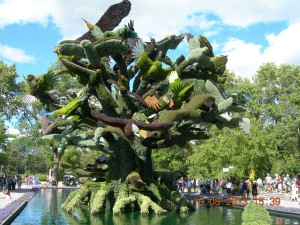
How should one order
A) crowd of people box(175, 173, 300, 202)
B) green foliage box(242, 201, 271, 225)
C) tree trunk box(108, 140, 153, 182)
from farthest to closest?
crowd of people box(175, 173, 300, 202), tree trunk box(108, 140, 153, 182), green foliage box(242, 201, 271, 225)

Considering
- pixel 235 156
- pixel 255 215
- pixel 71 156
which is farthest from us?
pixel 71 156

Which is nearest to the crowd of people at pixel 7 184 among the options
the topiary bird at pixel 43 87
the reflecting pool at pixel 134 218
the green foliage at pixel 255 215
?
the reflecting pool at pixel 134 218

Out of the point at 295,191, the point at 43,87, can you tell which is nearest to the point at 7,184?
the point at 43,87

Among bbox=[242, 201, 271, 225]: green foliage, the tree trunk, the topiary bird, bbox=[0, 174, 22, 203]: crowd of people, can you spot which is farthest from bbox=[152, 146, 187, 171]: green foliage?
bbox=[242, 201, 271, 225]: green foliage

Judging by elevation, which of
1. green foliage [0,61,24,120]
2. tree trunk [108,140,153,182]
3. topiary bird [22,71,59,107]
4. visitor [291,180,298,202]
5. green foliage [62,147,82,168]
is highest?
green foliage [0,61,24,120]

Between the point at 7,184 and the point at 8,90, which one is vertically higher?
the point at 8,90

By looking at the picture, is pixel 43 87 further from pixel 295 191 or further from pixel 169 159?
pixel 169 159

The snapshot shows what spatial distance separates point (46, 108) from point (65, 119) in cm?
154

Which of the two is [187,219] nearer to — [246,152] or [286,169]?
[246,152]

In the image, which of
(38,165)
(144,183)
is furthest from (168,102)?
(38,165)

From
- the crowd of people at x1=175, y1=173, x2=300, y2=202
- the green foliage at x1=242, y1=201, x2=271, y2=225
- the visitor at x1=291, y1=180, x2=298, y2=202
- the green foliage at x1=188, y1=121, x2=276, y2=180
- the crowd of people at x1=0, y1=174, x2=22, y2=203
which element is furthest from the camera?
the green foliage at x1=188, y1=121, x2=276, y2=180

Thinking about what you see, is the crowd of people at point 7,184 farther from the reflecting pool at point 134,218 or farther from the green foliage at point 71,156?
the green foliage at point 71,156

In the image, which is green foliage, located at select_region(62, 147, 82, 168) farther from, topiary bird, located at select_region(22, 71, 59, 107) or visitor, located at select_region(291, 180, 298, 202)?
visitor, located at select_region(291, 180, 298, 202)

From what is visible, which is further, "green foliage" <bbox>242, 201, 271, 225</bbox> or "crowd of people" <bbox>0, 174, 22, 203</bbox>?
"crowd of people" <bbox>0, 174, 22, 203</bbox>
